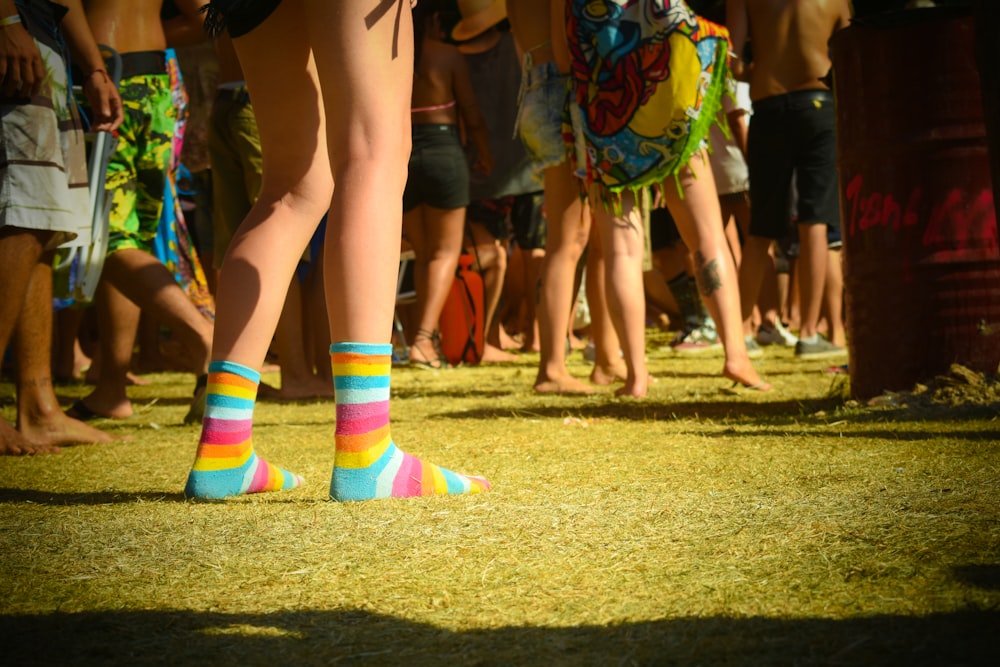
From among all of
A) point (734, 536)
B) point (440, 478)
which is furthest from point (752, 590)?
point (440, 478)

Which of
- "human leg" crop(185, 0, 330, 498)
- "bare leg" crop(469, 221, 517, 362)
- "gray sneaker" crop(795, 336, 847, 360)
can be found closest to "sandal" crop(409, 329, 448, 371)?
"bare leg" crop(469, 221, 517, 362)

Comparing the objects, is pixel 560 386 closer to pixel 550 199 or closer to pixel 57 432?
pixel 550 199

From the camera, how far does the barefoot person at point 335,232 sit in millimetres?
1905

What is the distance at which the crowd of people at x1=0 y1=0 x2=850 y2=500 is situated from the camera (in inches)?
76.8

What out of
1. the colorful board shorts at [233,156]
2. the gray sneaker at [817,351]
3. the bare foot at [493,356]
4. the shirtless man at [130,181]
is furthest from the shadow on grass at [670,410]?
the bare foot at [493,356]

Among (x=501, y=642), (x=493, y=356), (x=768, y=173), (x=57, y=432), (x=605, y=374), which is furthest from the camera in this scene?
(x=493, y=356)

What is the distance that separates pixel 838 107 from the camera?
3.46 metres

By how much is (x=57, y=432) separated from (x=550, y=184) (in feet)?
7.90

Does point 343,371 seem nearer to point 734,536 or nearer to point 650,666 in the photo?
point 734,536

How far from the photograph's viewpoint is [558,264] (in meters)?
4.57

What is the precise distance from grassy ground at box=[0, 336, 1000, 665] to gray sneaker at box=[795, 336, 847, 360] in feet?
10.8

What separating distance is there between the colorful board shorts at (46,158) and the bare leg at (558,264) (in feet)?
7.08

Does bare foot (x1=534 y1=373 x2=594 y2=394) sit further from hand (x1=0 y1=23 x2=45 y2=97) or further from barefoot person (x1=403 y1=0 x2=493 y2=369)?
hand (x1=0 y1=23 x2=45 y2=97)

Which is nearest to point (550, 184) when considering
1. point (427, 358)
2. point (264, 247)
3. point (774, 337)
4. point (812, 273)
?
point (427, 358)
